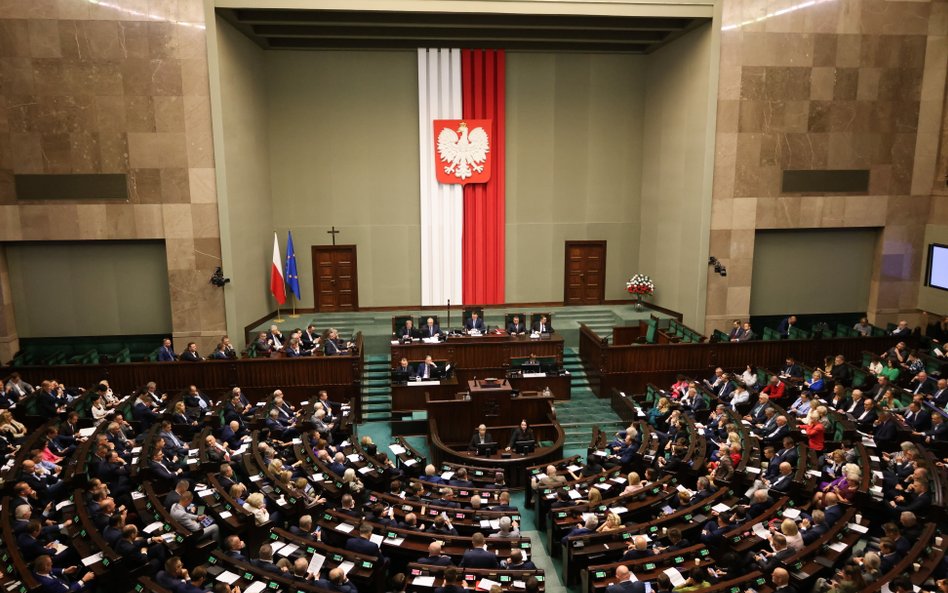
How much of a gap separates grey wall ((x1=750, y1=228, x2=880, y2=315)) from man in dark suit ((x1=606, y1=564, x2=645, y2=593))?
12.2 metres

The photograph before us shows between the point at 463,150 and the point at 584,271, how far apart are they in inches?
195

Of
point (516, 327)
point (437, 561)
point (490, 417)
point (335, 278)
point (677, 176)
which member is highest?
point (677, 176)

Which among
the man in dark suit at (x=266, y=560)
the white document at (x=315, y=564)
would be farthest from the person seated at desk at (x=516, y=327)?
the man in dark suit at (x=266, y=560)

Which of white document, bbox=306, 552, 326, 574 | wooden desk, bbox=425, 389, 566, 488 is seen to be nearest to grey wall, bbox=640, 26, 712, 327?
wooden desk, bbox=425, 389, 566, 488

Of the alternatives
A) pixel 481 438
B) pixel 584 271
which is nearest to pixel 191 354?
pixel 481 438

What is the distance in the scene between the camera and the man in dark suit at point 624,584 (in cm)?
633

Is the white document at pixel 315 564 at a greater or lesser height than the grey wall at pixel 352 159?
lesser

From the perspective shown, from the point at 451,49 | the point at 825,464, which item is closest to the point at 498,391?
the point at 825,464

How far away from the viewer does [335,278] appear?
1823 cm

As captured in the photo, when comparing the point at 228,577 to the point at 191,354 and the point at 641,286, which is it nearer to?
the point at 191,354

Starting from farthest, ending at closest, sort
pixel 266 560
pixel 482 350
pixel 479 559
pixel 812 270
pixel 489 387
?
pixel 812 270 < pixel 482 350 < pixel 489 387 < pixel 479 559 < pixel 266 560

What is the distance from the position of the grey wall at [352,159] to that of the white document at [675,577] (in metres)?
12.8

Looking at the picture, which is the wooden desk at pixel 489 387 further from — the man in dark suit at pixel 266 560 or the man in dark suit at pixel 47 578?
the man in dark suit at pixel 47 578

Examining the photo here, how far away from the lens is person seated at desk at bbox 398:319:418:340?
14.8 meters
